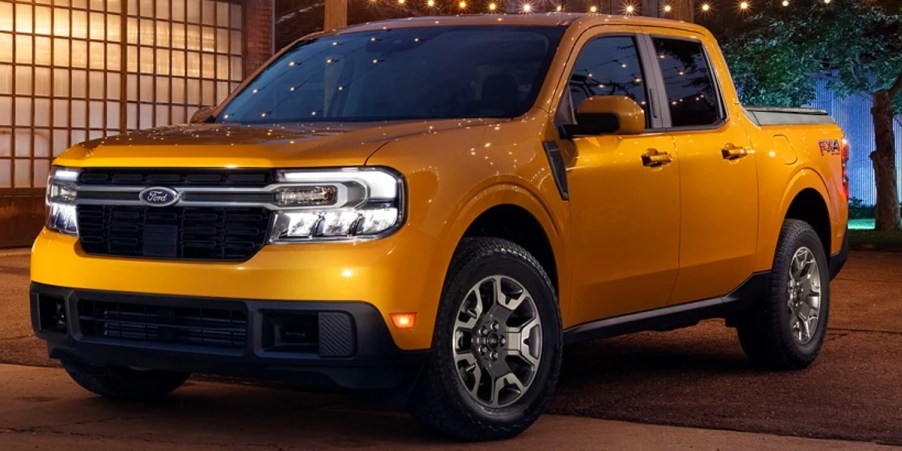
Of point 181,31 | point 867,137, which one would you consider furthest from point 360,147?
point 867,137

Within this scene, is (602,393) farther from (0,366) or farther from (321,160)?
(0,366)

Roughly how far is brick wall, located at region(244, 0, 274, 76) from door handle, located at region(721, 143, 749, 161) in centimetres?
1541

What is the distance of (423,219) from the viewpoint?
257 inches

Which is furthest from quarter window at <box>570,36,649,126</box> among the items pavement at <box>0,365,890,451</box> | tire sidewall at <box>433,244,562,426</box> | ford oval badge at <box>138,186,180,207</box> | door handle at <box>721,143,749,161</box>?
ford oval badge at <box>138,186,180,207</box>

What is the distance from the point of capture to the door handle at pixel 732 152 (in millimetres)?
8672

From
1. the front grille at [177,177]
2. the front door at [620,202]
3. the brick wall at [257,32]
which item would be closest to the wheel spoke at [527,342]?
the front door at [620,202]

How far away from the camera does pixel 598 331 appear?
25.6ft

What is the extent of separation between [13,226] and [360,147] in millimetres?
13946

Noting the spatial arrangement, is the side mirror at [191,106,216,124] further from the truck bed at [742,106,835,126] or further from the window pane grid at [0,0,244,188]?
the window pane grid at [0,0,244,188]

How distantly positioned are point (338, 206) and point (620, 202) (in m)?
1.80

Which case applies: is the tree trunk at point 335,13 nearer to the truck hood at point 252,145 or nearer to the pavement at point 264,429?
the pavement at point 264,429

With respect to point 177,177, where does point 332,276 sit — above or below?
below

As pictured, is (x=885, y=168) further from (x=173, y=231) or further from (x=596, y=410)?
(x=173, y=231)

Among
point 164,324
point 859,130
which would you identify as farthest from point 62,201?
point 859,130
